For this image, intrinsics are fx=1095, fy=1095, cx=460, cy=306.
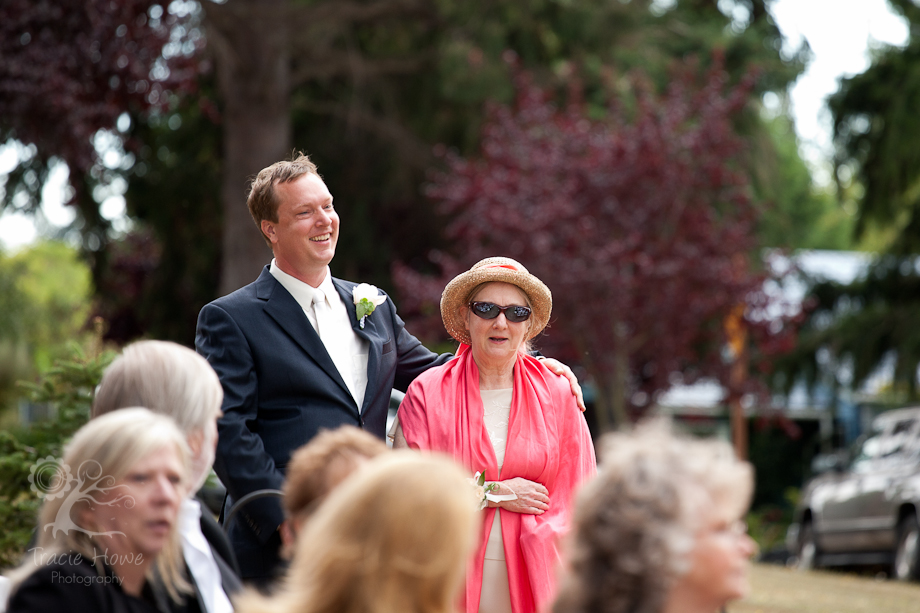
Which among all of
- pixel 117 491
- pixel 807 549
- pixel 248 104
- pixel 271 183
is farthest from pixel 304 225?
pixel 807 549

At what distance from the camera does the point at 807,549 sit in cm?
1491

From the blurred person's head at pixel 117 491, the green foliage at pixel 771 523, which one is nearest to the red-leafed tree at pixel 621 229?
the green foliage at pixel 771 523

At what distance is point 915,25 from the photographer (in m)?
15.9

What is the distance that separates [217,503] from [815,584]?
20.3ft

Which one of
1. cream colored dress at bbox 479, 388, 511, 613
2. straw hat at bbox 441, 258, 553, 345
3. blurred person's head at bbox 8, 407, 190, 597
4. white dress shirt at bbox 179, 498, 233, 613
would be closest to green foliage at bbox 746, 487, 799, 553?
straw hat at bbox 441, 258, 553, 345

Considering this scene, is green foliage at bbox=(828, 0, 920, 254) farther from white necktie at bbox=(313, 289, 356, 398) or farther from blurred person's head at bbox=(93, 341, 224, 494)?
blurred person's head at bbox=(93, 341, 224, 494)

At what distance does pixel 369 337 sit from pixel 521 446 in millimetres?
703

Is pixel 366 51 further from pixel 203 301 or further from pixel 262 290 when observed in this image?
pixel 262 290

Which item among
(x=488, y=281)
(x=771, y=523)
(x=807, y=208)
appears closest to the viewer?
(x=488, y=281)

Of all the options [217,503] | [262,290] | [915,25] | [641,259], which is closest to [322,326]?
[262,290]

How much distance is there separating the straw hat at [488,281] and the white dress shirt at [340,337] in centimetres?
38

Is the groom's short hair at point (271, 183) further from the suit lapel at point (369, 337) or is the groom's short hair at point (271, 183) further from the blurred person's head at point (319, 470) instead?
the blurred person's head at point (319, 470)

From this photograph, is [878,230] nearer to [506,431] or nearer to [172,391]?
[506,431]

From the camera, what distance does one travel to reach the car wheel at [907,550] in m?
11.7
